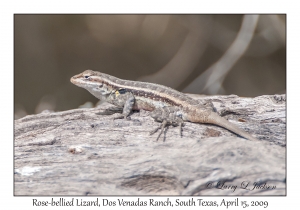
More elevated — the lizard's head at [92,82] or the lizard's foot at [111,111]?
the lizard's head at [92,82]

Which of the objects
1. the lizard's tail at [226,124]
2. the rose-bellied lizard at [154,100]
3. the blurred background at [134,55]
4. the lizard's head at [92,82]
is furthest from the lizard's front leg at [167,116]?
the blurred background at [134,55]

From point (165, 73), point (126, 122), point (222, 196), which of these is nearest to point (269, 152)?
point (222, 196)

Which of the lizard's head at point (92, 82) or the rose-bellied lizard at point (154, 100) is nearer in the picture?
the rose-bellied lizard at point (154, 100)

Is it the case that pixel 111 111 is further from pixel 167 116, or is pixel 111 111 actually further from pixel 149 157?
pixel 149 157

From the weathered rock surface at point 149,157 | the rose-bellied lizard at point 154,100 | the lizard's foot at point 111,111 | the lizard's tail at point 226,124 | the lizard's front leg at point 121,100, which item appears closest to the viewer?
the weathered rock surface at point 149,157

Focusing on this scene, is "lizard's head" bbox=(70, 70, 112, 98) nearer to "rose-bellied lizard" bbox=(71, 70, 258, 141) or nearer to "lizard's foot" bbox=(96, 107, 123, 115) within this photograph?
"rose-bellied lizard" bbox=(71, 70, 258, 141)

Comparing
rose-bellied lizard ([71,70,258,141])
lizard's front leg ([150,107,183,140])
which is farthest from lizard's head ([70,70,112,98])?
lizard's front leg ([150,107,183,140])

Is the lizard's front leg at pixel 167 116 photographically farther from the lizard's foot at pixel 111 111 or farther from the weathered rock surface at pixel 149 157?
the lizard's foot at pixel 111 111
